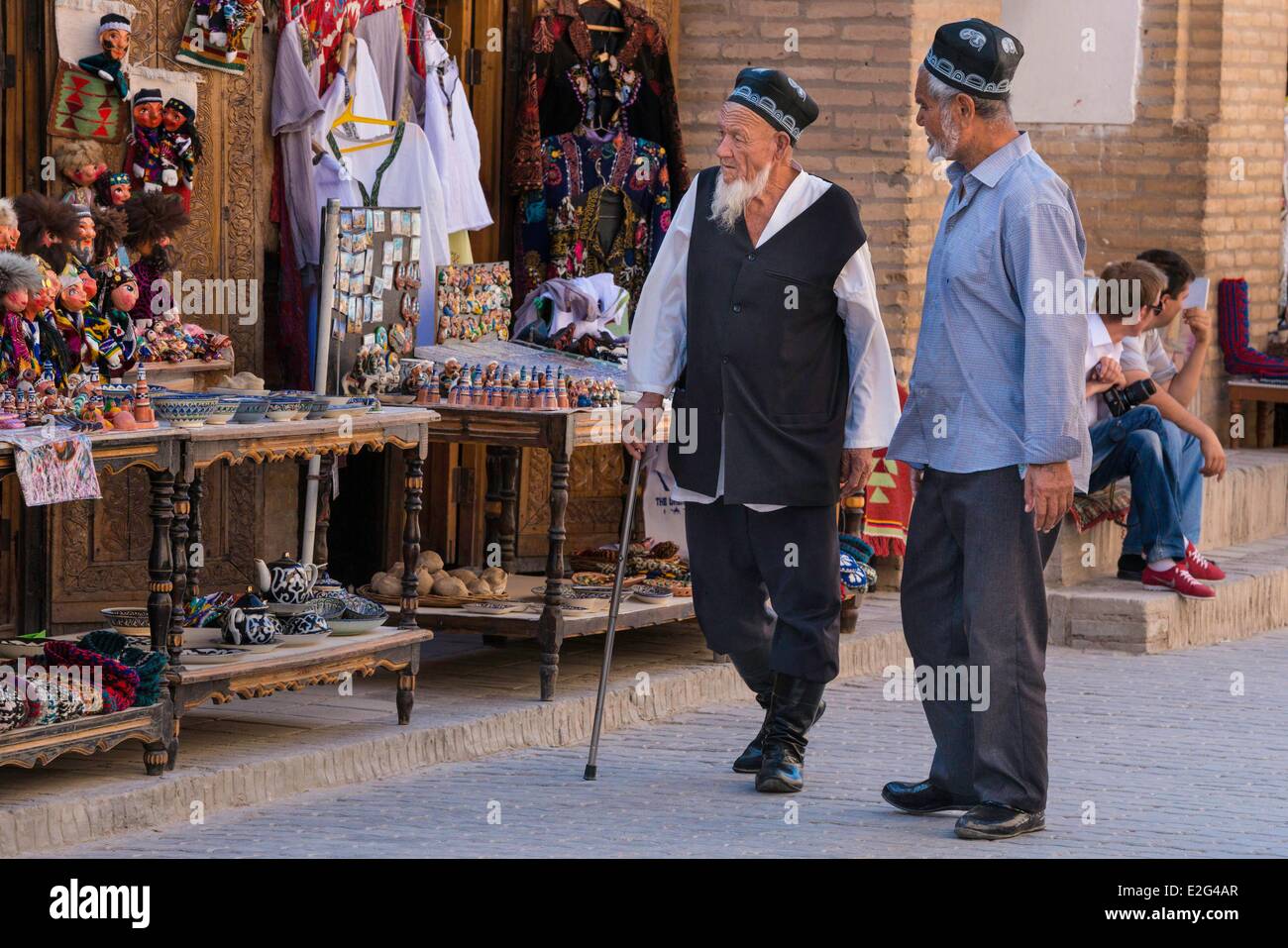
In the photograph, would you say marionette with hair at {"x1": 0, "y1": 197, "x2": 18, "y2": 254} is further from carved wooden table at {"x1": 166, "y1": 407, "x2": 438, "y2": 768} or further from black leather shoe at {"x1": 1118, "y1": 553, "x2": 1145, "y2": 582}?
black leather shoe at {"x1": 1118, "y1": 553, "x2": 1145, "y2": 582}

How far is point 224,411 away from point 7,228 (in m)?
0.86

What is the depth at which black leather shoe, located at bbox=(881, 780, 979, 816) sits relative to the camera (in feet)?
20.7

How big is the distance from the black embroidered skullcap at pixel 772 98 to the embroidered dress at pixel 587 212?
9.81 ft

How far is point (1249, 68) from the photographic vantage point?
13.9m

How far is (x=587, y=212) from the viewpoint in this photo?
966 centimetres

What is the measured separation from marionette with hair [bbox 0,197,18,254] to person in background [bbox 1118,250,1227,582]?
5.53 meters

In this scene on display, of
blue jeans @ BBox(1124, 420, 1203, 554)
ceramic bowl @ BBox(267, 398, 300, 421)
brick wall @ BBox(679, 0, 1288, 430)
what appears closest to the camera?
ceramic bowl @ BBox(267, 398, 300, 421)

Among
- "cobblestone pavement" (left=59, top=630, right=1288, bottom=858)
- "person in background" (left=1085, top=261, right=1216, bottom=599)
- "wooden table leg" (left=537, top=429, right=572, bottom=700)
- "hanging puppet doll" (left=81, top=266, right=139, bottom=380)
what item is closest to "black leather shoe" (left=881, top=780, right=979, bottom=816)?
"cobblestone pavement" (left=59, top=630, right=1288, bottom=858)

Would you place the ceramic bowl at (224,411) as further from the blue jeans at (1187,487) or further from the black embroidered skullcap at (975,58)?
the blue jeans at (1187,487)

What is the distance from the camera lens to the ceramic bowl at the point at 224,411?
6508 mm

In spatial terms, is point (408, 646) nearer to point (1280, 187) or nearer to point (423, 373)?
point (423, 373)

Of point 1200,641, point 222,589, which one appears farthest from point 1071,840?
point 1200,641

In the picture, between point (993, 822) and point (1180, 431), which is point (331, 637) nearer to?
point (993, 822)

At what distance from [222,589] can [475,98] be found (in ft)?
8.44
